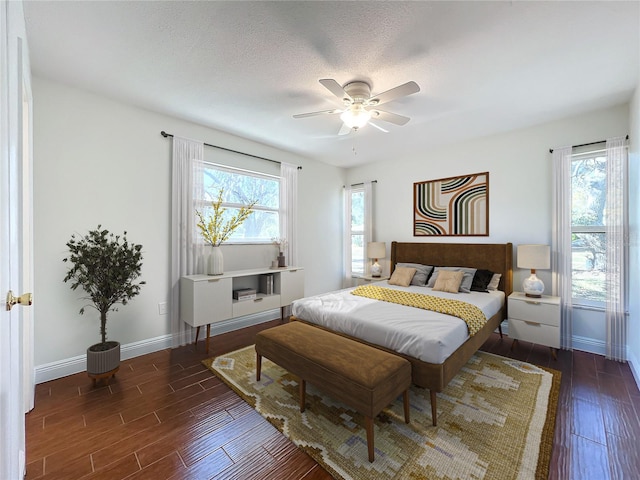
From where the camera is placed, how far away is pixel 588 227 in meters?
3.16

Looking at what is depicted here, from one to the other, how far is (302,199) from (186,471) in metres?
3.81

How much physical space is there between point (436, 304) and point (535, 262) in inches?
55.9

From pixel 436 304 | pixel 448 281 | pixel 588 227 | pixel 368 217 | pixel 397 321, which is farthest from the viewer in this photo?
pixel 368 217

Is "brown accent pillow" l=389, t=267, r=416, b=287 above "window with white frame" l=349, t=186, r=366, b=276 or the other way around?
the other way around

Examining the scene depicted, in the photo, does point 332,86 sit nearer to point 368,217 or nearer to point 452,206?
point 452,206

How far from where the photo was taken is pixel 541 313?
3.02m

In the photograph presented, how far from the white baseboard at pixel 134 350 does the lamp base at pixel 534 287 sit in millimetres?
3432

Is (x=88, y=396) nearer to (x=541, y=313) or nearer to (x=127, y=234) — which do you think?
(x=127, y=234)

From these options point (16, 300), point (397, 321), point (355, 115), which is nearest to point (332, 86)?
point (355, 115)

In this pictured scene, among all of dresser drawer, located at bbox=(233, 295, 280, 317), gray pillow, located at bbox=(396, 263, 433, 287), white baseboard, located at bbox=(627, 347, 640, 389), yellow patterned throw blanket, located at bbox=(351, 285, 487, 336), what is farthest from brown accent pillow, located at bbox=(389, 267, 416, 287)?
white baseboard, located at bbox=(627, 347, 640, 389)

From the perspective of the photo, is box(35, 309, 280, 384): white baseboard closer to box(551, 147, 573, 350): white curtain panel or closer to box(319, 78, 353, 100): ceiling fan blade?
box(319, 78, 353, 100): ceiling fan blade

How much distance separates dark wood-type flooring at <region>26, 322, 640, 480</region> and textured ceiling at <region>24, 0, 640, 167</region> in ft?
8.73

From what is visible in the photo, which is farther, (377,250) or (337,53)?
(377,250)

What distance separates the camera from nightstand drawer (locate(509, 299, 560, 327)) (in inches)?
116
